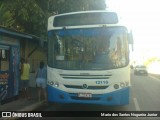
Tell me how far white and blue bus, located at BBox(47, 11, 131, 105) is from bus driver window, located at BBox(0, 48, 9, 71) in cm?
213

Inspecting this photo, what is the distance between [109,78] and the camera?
35.0ft

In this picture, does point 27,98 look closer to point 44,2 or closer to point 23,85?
point 23,85

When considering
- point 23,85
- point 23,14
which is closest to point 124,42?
point 23,85

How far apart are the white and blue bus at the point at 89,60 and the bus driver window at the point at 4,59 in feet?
7.00

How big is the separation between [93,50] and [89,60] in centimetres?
34

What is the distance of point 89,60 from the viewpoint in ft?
35.7

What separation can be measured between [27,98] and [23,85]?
0.61m

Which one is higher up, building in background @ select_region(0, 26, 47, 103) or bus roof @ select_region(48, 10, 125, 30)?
bus roof @ select_region(48, 10, 125, 30)

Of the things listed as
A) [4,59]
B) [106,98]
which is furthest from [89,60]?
[4,59]

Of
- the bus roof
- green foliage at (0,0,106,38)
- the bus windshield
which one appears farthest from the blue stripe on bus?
green foliage at (0,0,106,38)

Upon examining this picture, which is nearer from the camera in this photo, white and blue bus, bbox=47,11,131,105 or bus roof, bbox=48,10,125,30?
white and blue bus, bbox=47,11,131,105

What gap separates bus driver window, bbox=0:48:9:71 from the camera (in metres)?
12.5

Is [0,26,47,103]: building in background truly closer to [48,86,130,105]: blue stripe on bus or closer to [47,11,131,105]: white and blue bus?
[47,11,131,105]: white and blue bus

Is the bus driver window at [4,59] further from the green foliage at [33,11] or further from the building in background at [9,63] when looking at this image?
the green foliage at [33,11]
